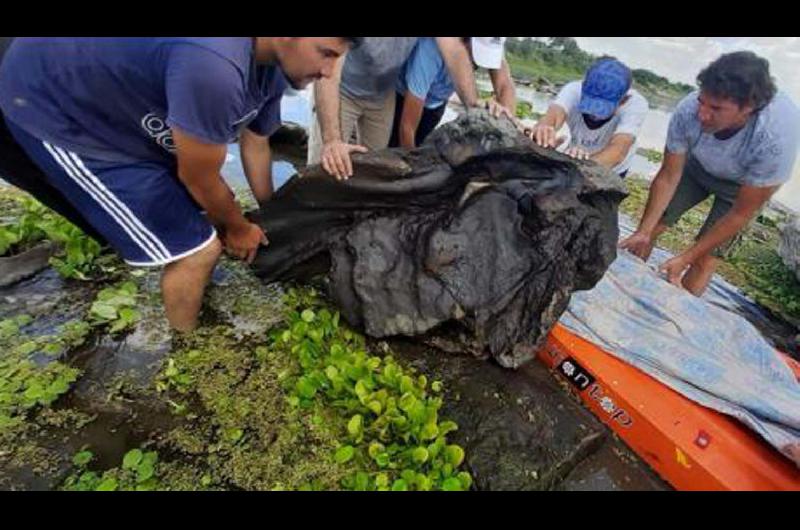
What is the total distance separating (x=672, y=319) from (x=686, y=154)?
4.87 feet

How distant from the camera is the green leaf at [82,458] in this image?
186cm

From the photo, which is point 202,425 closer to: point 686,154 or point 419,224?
point 419,224

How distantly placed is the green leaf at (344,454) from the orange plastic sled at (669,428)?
1.22m

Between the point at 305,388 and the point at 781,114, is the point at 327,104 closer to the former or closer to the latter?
the point at 305,388

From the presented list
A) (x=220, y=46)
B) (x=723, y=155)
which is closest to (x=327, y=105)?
(x=220, y=46)

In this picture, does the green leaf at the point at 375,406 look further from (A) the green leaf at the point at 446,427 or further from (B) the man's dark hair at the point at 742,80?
(B) the man's dark hair at the point at 742,80

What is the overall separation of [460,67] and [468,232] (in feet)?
4.08

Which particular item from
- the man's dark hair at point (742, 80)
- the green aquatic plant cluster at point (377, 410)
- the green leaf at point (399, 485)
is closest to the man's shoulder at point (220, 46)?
the green aquatic plant cluster at point (377, 410)

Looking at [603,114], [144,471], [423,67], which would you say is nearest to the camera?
[144,471]

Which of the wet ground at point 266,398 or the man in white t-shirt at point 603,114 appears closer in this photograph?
the wet ground at point 266,398

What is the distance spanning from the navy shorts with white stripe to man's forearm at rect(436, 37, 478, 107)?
5.80ft

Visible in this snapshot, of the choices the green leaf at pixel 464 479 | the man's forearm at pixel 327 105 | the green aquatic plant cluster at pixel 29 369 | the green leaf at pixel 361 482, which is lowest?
the green aquatic plant cluster at pixel 29 369

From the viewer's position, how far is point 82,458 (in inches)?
73.4

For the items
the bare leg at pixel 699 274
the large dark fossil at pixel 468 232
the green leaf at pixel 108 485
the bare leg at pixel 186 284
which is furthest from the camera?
the bare leg at pixel 699 274
